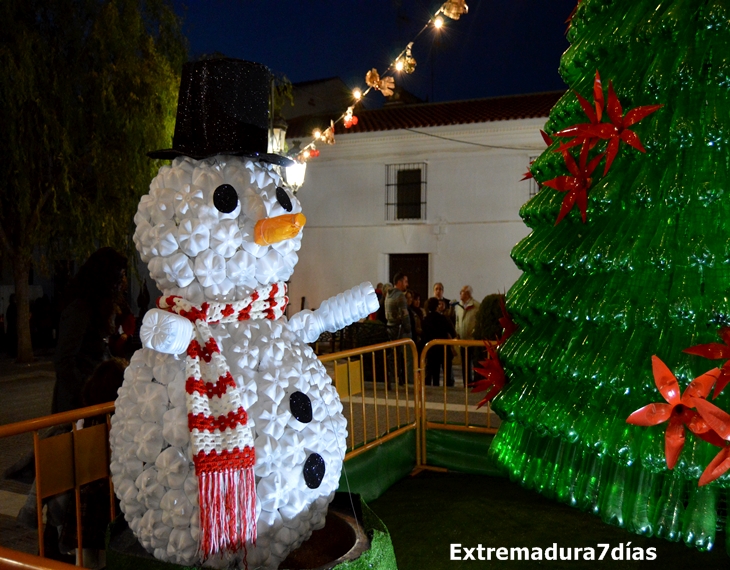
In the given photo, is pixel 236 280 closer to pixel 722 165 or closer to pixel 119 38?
pixel 722 165

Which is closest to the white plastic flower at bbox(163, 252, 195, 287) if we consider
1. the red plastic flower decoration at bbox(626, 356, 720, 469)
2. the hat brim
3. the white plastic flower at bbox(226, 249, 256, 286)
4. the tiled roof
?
the white plastic flower at bbox(226, 249, 256, 286)

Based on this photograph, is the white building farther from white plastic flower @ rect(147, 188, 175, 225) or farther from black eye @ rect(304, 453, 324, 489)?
white plastic flower @ rect(147, 188, 175, 225)

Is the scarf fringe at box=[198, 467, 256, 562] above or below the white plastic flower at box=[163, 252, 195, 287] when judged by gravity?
below

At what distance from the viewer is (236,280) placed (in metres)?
2.18

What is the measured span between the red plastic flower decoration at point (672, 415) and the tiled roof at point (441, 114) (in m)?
13.1

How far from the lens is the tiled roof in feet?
49.3

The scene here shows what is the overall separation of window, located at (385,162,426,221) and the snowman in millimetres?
13815

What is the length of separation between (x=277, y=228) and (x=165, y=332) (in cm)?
49

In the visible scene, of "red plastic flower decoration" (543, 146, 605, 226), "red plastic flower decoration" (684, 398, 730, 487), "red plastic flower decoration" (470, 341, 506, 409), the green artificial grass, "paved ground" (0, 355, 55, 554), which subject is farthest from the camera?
"paved ground" (0, 355, 55, 554)

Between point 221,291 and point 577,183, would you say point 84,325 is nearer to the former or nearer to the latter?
point 221,291

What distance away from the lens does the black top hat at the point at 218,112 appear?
2.24 metres

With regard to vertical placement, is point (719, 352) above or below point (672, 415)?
above

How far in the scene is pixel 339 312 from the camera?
7.79 ft

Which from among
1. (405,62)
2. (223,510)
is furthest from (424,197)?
(223,510)
